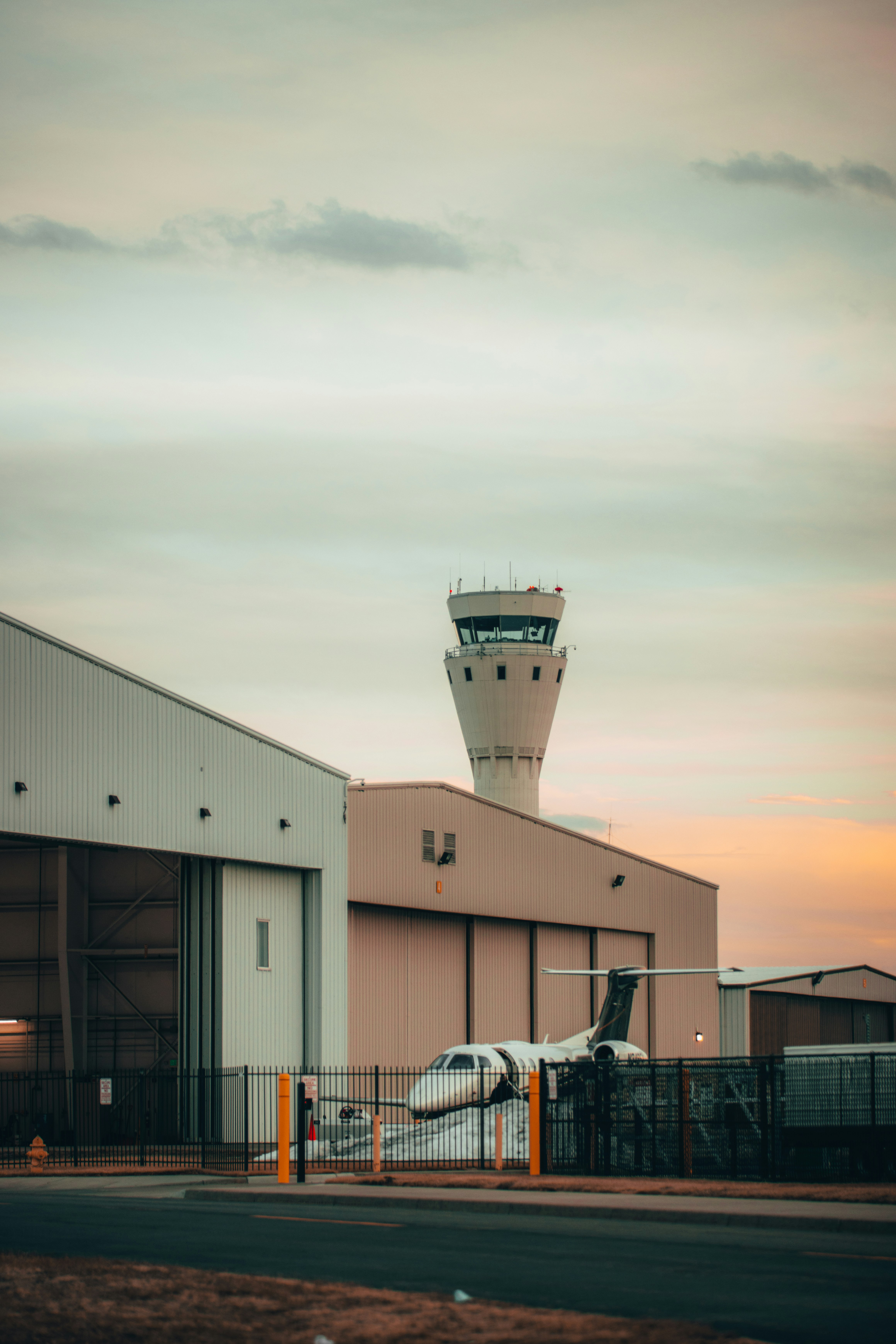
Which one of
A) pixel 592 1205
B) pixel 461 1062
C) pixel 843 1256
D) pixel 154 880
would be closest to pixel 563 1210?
pixel 592 1205

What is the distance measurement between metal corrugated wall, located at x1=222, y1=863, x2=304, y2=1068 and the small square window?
0.08 meters

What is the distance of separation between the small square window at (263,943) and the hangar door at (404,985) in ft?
12.0

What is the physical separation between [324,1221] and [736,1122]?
8.53 metres

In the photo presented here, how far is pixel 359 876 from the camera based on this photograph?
43.6 metres

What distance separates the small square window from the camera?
3959cm

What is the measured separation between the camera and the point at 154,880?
4238cm

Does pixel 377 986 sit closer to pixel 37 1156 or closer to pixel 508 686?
pixel 37 1156

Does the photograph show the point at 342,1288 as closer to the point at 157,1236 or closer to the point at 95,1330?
the point at 95,1330

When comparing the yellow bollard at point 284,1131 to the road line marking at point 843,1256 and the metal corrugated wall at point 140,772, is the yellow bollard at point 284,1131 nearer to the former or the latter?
the metal corrugated wall at point 140,772

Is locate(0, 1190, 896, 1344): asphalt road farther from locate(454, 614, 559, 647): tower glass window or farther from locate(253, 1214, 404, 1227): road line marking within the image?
locate(454, 614, 559, 647): tower glass window

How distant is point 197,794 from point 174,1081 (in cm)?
810

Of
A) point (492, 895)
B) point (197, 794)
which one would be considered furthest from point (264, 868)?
point (492, 895)

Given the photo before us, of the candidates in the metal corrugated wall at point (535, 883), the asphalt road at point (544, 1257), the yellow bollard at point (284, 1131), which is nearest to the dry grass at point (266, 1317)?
the asphalt road at point (544, 1257)

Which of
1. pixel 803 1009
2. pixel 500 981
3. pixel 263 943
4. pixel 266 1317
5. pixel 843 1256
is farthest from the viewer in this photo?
pixel 803 1009
